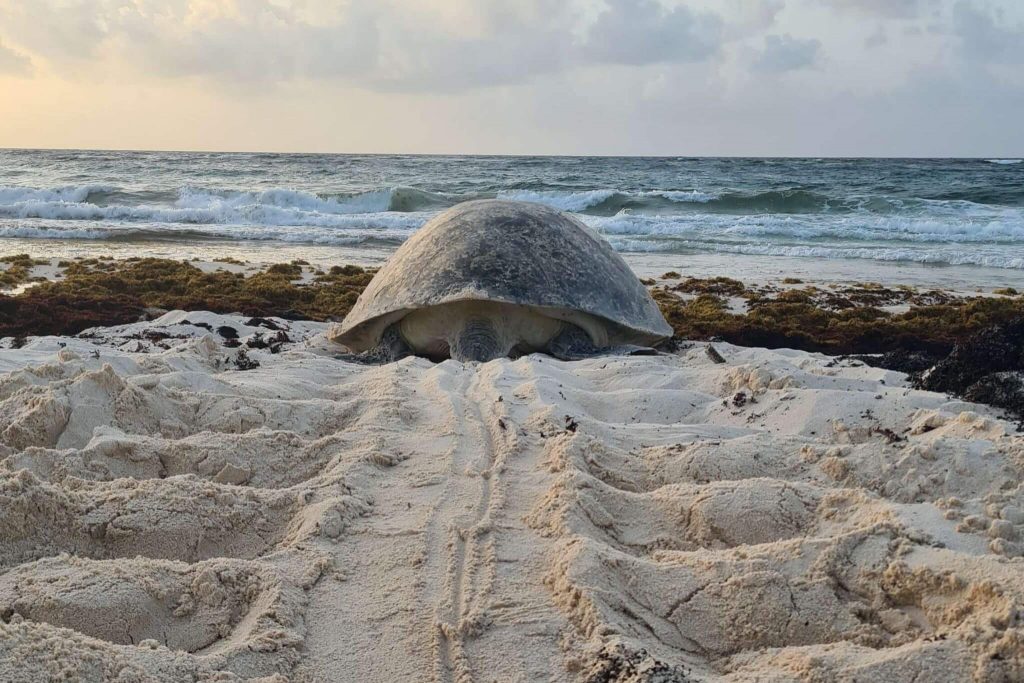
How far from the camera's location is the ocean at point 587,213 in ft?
42.8

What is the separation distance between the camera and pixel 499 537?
211 centimetres

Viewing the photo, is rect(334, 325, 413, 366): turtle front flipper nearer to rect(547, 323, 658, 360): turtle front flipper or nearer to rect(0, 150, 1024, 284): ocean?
rect(547, 323, 658, 360): turtle front flipper

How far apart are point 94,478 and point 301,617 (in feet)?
3.52

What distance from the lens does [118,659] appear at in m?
1.45


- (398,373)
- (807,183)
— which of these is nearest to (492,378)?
(398,373)

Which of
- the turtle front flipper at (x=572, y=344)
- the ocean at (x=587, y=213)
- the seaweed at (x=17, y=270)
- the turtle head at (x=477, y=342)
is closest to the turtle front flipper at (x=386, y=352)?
the turtle head at (x=477, y=342)

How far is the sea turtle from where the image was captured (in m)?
4.82

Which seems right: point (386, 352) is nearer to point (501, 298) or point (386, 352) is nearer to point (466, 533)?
point (501, 298)

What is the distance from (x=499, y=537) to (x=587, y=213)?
20.0 m

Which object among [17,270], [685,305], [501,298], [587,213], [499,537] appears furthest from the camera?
[587,213]

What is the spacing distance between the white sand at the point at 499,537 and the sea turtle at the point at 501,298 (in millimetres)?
1495

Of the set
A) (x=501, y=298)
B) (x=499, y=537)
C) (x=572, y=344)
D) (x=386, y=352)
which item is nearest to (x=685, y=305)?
(x=572, y=344)

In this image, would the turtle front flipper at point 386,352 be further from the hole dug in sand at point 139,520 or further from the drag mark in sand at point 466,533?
the hole dug in sand at point 139,520

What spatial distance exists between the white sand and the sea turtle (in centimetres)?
149
